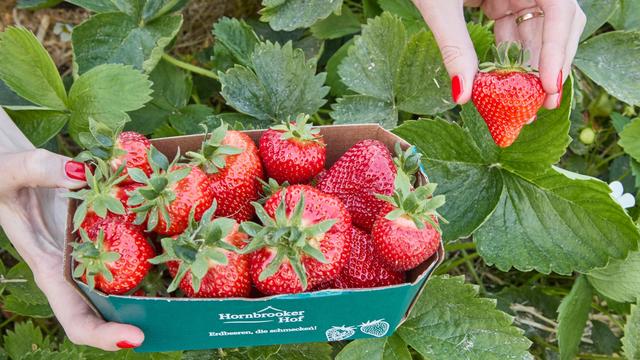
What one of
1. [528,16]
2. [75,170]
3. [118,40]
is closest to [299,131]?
[75,170]

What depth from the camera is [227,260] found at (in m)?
0.83

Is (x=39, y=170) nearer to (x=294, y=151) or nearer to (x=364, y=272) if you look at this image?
(x=294, y=151)

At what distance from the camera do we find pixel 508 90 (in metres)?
1.09

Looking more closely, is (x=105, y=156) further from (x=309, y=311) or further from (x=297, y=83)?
(x=297, y=83)

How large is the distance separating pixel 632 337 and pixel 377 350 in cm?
55

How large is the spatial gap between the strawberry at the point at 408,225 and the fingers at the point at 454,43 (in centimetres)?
31

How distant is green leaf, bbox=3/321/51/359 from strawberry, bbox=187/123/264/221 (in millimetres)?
839

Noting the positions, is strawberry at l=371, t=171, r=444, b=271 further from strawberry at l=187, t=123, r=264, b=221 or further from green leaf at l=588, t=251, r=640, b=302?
green leaf at l=588, t=251, r=640, b=302

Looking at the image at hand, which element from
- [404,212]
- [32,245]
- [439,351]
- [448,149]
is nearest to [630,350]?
[439,351]

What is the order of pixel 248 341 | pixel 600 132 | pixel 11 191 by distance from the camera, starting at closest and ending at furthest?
pixel 248 341 → pixel 11 191 → pixel 600 132

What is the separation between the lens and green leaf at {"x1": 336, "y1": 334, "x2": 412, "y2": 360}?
48.6 inches

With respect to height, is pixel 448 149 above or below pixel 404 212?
below

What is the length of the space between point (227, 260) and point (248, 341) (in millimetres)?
247

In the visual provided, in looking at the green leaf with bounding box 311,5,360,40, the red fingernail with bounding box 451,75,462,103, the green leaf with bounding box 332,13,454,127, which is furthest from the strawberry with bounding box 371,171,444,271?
the green leaf with bounding box 311,5,360,40
